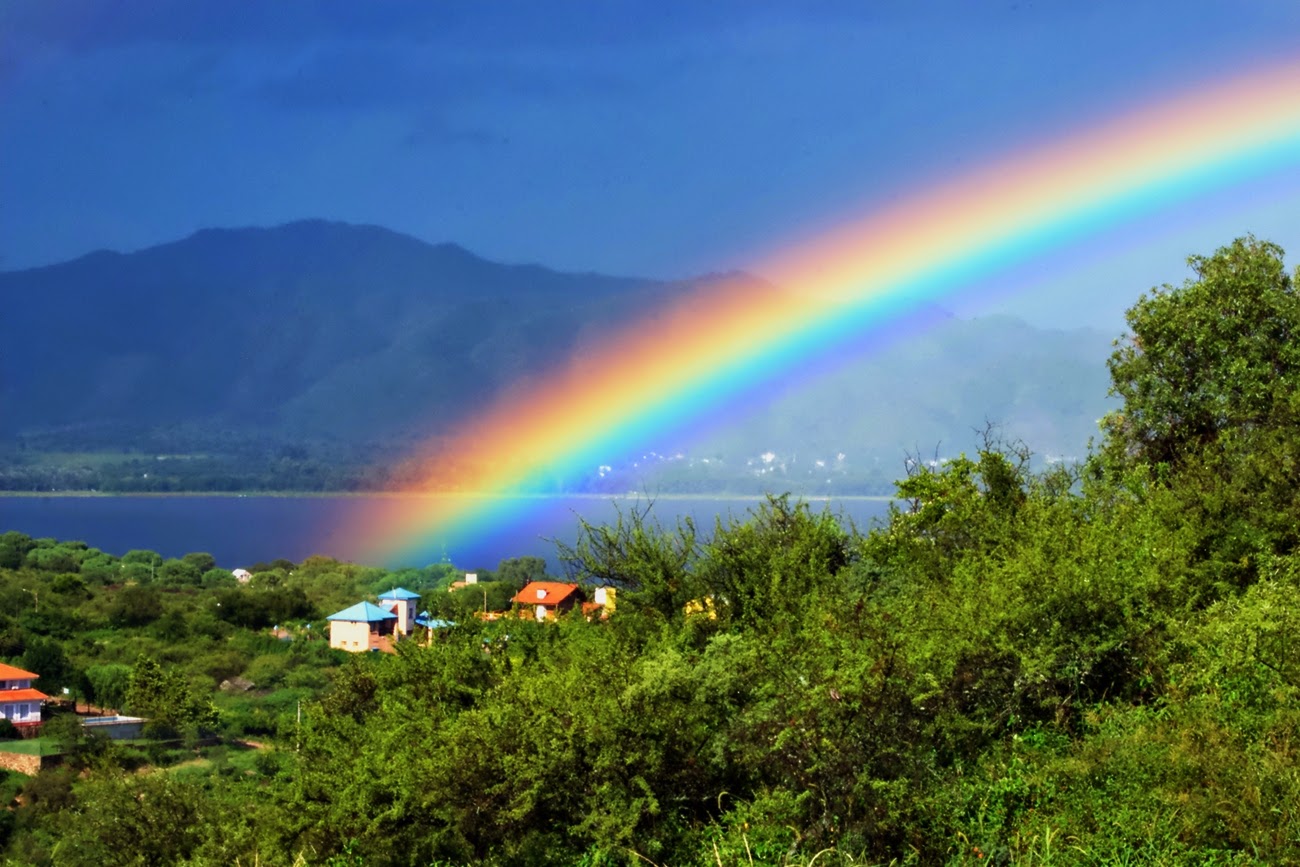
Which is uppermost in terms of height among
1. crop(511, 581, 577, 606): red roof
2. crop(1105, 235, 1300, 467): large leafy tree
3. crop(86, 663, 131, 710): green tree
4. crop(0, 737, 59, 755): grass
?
crop(1105, 235, 1300, 467): large leafy tree

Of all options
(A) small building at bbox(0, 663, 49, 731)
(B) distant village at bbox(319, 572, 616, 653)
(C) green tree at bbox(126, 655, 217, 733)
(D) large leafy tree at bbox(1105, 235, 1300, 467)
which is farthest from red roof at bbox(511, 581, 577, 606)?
(A) small building at bbox(0, 663, 49, 731)

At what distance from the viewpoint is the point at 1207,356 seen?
18812 mm

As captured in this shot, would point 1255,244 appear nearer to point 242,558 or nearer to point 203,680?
point 203,680

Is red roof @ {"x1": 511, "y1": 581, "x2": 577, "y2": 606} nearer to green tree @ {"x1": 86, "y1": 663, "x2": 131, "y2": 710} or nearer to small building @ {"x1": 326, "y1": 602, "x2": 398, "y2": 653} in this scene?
green tree @ {"x1": 86, "y1": 663, "x2": 131, "y2": 710}

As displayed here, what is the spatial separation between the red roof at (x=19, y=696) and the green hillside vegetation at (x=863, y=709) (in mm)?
46756

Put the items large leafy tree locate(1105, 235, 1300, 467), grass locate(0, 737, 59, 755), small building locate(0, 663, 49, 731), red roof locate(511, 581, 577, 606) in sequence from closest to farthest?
large leafy tree locate(1105, 235, 1300, 467)
red roof locate(511, 581, 577, 606)
grass locate(0, 737, 59, 755)
small building locate(0, 663, 49, 731)

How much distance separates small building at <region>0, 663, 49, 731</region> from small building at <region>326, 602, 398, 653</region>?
18569 millimetres

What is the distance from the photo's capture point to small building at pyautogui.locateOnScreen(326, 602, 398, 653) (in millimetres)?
75812

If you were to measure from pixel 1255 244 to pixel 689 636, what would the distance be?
44.0ft

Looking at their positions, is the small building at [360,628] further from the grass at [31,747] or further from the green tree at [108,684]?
the grass at [31,747]

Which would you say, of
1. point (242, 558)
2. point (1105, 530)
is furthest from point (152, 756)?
point (242, 558)

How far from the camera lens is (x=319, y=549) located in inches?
6181

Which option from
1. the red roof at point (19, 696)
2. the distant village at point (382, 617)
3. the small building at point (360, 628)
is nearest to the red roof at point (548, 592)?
the distant village at point (382, 617)

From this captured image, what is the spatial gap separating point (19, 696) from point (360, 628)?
74.0ft
